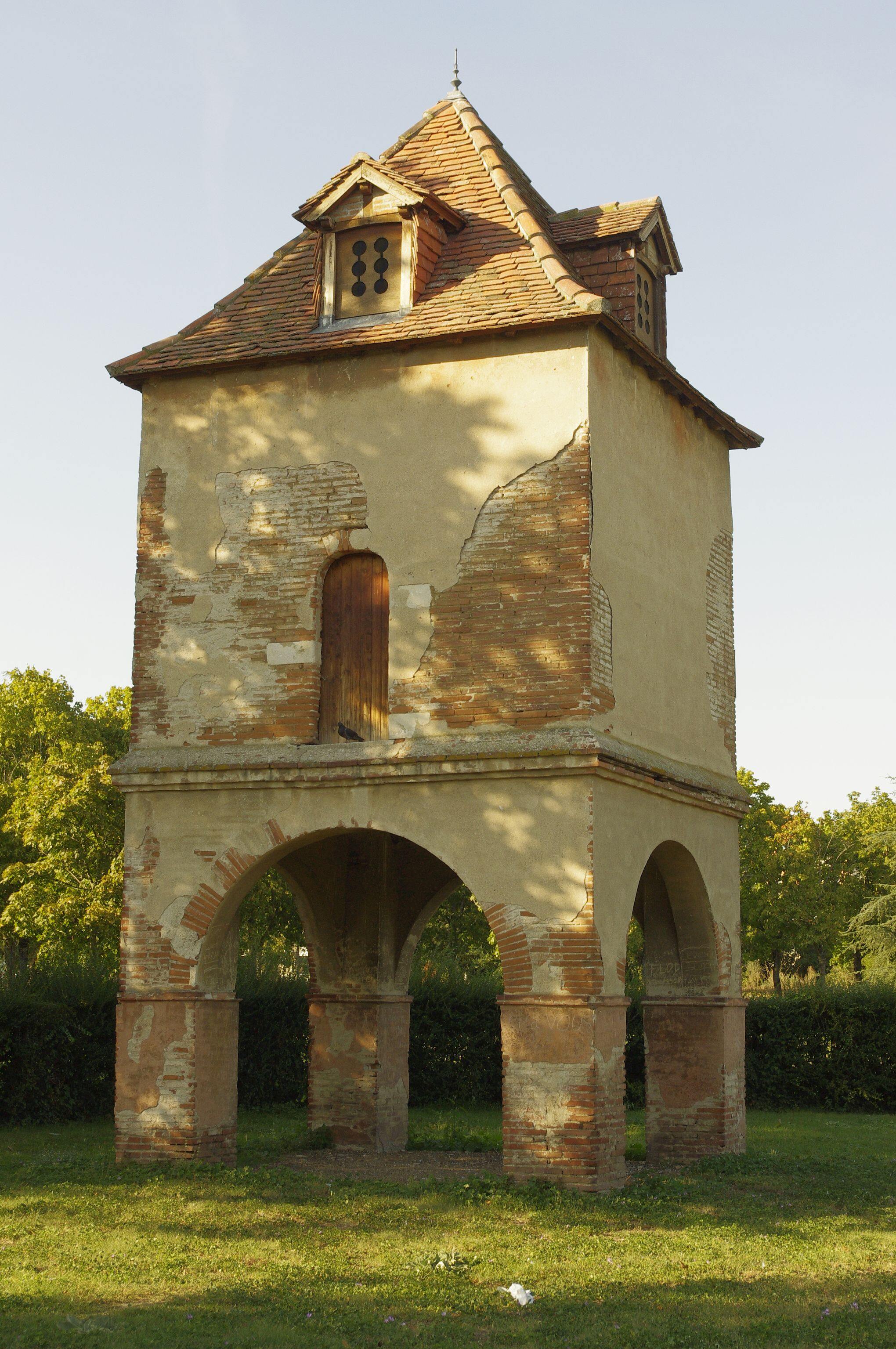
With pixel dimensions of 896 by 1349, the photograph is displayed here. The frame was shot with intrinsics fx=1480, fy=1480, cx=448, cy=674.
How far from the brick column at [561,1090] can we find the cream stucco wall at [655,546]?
273cm

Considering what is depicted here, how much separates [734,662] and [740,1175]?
5.97 m

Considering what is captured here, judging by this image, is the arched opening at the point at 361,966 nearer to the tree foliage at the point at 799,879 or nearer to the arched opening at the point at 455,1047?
the arched opening at the point at 455,1047

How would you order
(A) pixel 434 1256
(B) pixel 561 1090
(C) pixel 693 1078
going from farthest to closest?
(C) pixel 693 1078 → (B) pixel 561 1090 → (A) pixel 434 1256

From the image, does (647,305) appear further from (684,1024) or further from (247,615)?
(684,1024)

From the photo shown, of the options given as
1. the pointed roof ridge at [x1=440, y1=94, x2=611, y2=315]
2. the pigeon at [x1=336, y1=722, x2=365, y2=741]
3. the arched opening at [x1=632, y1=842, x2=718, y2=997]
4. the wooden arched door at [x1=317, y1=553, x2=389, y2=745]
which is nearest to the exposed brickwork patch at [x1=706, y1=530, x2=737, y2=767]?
the arched opening at [x1=632, y1=842, x2=718, y2=997]

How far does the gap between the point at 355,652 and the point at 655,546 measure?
3489mm

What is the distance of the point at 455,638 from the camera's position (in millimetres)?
14305

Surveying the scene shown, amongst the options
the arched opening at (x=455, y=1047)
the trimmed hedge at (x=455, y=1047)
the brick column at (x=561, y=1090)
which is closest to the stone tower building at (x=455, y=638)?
the brick column at (x=561, y=1090)

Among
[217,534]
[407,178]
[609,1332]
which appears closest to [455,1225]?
[609,1332]

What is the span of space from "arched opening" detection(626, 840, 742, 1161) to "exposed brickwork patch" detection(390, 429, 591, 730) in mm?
2938

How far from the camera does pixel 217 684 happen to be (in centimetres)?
1515

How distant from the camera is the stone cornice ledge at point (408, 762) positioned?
534 inches

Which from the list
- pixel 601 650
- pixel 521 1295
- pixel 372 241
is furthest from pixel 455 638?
pixel 521 1295

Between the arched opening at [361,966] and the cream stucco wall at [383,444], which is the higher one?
the cream stucco wall at [383,444]
